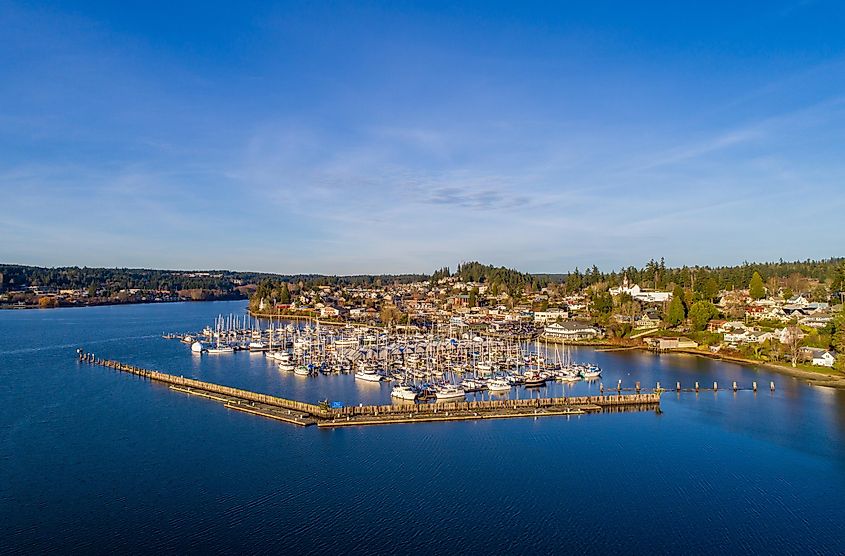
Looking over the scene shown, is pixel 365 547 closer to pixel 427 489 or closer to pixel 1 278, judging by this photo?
pixel 427 489

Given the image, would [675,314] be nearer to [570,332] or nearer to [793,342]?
[570,332]

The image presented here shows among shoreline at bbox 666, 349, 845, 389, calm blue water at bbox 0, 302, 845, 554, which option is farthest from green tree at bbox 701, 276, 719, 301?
calm blue water at bbox 0, 302, 845, 554

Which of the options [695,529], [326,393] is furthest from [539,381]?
→ [695,529]

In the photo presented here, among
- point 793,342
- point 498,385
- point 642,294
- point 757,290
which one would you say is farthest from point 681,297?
point 498,385

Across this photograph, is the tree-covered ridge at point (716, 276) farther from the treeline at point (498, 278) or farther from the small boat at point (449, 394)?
the small boat at point (449, 394)

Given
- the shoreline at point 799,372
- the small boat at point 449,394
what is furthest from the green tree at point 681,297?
the small boat at point 449,394

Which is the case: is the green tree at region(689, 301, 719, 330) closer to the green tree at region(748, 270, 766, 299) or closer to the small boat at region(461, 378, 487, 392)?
the green tree at region(748, 270, 766, 299)
